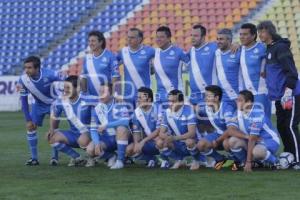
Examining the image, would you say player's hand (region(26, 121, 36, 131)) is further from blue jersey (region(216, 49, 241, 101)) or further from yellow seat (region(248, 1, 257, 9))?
yellow seat (region(248, 1, 257, 9))

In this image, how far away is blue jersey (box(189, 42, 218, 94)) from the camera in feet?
31.7

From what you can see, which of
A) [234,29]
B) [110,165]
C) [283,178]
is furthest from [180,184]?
[234,29]

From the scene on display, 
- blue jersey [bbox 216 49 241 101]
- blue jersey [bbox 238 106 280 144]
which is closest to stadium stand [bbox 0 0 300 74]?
blue jersey [bbox 216 49 241 101]

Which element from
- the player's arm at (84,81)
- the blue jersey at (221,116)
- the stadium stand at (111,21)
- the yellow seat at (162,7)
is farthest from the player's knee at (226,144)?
the yellow seat at (162,7)

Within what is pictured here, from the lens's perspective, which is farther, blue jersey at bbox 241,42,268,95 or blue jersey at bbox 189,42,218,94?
blue jersey at bbox 189,42,218,94

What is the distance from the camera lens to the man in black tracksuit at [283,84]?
895cm

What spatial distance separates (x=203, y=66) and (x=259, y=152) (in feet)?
5.05

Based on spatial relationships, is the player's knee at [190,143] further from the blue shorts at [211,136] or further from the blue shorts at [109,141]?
the blue shorts at [109,141]

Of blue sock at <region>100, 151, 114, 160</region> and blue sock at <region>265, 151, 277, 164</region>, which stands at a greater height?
blue sock at <region>265, 151, 277, 164</region>

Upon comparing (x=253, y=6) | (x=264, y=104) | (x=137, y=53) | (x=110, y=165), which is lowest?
(x=110, y=165)

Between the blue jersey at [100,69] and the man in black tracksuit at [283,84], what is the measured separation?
195 cm

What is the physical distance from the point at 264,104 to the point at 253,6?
1451 centimetres

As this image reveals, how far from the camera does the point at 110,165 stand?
31.3 ft

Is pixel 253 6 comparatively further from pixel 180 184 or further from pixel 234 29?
pixel 180 184
